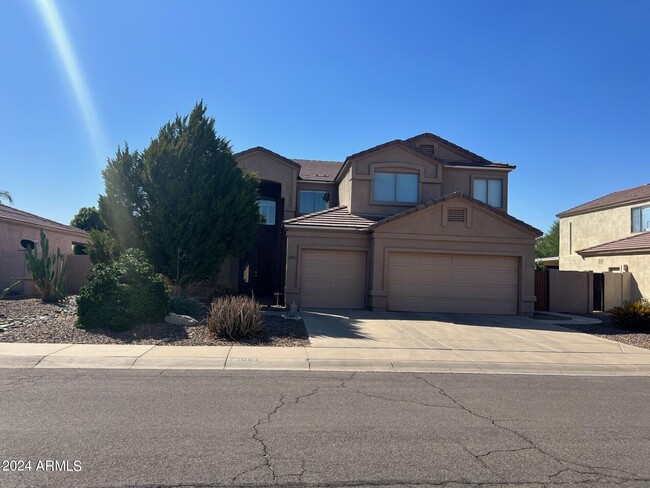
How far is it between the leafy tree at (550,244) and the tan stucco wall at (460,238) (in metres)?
40.7

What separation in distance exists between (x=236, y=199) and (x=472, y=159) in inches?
444

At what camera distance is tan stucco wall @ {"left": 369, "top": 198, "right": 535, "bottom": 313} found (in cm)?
1844

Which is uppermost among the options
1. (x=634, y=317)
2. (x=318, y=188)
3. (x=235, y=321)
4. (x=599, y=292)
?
(x=318, y=188)

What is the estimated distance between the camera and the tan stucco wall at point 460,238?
18.4 meters

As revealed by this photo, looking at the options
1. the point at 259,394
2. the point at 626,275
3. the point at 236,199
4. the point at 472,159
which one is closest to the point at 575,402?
the point at 259,394

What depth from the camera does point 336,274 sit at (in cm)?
1894

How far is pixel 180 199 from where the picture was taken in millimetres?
17172

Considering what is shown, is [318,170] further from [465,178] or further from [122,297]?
[122,297]

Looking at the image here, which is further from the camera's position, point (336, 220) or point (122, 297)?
point (336, 220)

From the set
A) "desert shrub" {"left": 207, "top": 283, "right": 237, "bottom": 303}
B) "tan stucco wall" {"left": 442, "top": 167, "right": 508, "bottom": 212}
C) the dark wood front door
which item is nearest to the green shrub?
"desert shrub" {"left": 207, "top": 283, "right": 237, "bottom": 303}

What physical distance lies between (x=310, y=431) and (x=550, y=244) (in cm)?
5753

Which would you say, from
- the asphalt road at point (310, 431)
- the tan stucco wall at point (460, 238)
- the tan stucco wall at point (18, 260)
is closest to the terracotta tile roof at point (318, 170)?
the tan stucco wall at point (460, 238)

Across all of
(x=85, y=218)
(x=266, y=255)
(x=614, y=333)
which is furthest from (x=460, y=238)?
(x=85, y=218)

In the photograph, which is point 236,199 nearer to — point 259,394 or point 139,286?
point 139,286
